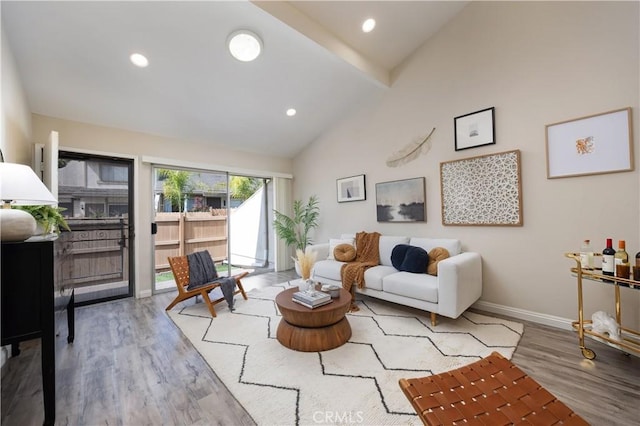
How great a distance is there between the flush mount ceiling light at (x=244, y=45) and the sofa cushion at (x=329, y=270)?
267 cm

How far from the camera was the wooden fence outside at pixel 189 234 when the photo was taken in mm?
4301

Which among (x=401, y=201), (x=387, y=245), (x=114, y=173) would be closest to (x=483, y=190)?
(x=401, y=201)

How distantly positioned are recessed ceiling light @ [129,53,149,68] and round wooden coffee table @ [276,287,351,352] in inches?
113

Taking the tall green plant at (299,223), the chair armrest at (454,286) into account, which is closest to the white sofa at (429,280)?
the chair armrest at (454,286)

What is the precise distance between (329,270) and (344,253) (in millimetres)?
333

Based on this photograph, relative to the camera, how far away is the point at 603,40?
2285 millimetres

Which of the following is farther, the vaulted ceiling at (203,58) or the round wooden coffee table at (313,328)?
the vaulted ceiling at (203,58)

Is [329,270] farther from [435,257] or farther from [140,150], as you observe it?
[140,150]

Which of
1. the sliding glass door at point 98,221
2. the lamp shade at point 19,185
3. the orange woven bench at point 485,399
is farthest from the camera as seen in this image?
the sliding glass door at point 98,221

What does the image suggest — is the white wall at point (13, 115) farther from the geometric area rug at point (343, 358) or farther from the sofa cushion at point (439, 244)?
the sofa cushion at point (439, 244)

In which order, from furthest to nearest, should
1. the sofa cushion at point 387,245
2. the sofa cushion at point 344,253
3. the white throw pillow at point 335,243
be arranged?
1. the white throw pillow at point 335,243
2. the sofa cushion at point 344,253
3. the sofa cushion at point 387,245

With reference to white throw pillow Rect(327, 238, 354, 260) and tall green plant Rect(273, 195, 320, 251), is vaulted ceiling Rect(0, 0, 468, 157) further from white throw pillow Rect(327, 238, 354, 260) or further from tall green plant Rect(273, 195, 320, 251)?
white throw pillow Rect(327, 238, 354, 260)

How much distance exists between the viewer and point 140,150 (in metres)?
3.79

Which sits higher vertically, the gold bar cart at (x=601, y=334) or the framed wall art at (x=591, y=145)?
the framed wall art at (x=591, y=145)
